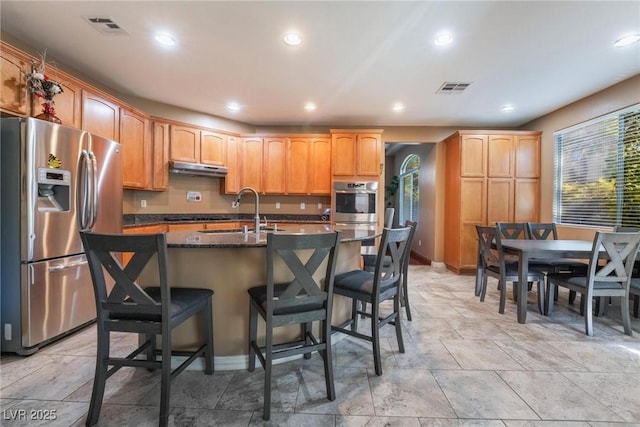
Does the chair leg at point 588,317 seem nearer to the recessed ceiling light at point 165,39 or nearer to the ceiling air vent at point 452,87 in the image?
the ceiling air vent at point 452,87

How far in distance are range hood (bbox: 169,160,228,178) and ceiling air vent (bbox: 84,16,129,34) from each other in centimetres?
199

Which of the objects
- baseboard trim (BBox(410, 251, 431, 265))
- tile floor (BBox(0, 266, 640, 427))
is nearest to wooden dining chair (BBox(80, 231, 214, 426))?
tile floor (BBox(0, 266, 640, 427))

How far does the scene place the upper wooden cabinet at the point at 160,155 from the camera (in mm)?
4117

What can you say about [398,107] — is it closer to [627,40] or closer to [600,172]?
[627,40]

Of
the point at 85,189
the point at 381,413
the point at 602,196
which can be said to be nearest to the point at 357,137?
the point at 602,196

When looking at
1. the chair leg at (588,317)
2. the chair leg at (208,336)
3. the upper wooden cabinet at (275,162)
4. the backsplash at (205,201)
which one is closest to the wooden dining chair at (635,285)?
the chair leg at (588,317)

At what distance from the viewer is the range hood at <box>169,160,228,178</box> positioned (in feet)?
14.0

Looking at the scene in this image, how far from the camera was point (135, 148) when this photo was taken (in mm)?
3785

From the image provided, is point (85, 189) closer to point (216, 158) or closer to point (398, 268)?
point (216, 158)

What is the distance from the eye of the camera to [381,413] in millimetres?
1535

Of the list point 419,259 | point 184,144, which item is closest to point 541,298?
point 419,259

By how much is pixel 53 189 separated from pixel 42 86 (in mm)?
878

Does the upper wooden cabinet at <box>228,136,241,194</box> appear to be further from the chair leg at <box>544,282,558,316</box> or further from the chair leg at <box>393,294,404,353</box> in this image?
the chair leg at <box>544,282,558,316</box>

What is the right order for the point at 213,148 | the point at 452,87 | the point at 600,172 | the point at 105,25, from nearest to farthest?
the point at 105,25 → the point at 452,87 → the point at 600,172 → the point at 213,148
